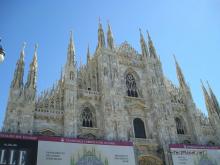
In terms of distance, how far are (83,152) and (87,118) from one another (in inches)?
202

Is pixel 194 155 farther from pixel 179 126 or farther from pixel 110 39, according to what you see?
pixel 110 39

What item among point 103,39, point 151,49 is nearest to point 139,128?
point 103,39

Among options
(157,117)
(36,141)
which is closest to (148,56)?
(157,117)

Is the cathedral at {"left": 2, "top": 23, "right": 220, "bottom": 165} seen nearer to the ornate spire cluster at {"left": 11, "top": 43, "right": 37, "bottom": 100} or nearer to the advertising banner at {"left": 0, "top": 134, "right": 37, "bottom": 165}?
the ornate spire cluster at {"left": 11, "top": 43, "right": 37, "bottom": 100}

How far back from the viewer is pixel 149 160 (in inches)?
1088

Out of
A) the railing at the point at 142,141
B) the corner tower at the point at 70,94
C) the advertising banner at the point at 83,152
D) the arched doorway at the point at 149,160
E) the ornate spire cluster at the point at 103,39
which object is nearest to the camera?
the advertising banner at the point at 83,152

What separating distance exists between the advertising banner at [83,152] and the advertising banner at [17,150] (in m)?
0.57

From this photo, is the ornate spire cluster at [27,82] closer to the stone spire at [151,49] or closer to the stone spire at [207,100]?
the stone spire at [151,49]

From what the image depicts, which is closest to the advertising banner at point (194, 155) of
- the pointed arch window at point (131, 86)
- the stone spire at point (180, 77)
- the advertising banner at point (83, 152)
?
the advertising banner at point (83, 152)

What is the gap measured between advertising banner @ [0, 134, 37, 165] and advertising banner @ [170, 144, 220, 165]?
13.7 meters

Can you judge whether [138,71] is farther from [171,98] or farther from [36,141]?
[36,141]

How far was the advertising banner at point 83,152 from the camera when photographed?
68.4ft

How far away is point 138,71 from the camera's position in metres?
33.2

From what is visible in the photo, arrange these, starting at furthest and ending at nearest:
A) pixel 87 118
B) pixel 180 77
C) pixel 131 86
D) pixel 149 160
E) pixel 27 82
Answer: pixel 180 77 < pixel 131 86 < pixel 149 160 < pixel 87 118 < pixel 27 82
